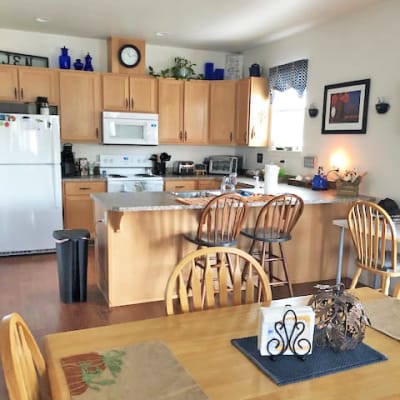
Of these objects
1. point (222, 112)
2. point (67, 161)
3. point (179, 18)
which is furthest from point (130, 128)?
point (179, 18)

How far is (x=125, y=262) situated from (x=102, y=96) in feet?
8.56

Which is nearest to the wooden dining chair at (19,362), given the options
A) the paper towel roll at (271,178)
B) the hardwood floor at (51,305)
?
the hardwood floor at (51,305)

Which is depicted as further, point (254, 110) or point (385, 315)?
point (254, 110)

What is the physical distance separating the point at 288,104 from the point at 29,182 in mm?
3152

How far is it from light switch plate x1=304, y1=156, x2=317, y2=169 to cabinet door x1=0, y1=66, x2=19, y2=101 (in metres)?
3.40

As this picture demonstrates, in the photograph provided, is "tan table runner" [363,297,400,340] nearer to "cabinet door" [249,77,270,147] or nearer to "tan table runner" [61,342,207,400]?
"tan table runner" [61,342,207,400]

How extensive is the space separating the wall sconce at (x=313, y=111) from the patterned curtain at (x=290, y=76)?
24cm

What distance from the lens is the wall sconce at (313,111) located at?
458cm

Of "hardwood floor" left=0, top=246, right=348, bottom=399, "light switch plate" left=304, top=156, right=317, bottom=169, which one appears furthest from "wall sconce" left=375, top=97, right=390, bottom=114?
"hardwood floor" left=0, top=246, right=348, bottom=399

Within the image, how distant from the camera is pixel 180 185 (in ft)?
18.0

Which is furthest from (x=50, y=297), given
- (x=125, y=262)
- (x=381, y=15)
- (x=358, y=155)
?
(x=381, y=15)

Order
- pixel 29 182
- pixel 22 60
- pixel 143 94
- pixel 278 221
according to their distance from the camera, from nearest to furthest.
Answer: pixel 278 221 → pixel 29 182 → pixel 22 60 → pixel 143 94

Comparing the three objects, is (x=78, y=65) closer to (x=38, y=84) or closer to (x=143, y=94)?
(x=38, y=84)

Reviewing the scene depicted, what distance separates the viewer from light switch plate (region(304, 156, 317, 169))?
4.64 m
